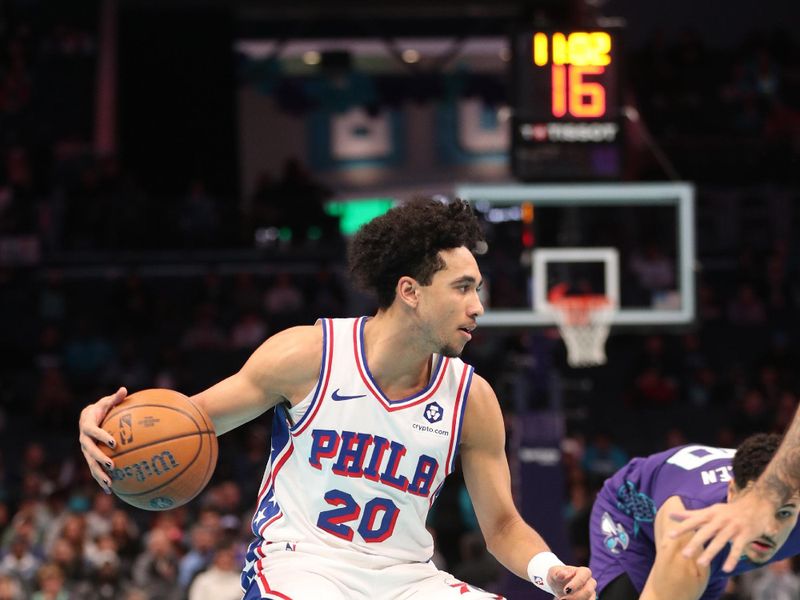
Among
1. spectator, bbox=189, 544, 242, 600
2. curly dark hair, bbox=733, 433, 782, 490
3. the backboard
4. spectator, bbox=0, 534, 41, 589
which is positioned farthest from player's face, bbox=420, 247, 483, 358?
spectator, bbox=0, 534, 41, 589

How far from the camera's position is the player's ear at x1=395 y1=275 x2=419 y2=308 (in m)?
4.87

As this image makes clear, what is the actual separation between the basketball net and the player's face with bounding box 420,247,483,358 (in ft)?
23.1

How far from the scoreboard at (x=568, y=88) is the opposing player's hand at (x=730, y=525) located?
7899 millimetres

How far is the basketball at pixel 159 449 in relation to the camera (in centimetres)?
461

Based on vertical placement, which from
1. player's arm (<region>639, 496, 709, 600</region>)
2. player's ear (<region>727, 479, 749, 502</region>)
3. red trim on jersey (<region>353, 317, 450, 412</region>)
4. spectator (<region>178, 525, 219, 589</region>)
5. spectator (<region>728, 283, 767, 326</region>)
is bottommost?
spectator (<region>178, 525, 219, 589</region>)

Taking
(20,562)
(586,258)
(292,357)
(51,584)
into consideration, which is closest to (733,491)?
(292,357)

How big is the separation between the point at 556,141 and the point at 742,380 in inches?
220

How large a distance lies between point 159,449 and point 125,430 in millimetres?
133

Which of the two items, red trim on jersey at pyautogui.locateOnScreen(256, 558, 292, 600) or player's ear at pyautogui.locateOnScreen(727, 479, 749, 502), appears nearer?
red trim on jersey at pyautogui.locateOnScreen(256, 558, 292, 600)

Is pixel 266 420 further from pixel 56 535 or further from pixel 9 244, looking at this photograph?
pixel 9 244

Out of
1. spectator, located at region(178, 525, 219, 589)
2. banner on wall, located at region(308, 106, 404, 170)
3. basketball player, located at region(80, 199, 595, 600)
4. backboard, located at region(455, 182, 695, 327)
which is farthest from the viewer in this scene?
banner on wall, located at region(308, 106, 404, 170)

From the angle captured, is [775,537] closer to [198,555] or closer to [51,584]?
[198,555]

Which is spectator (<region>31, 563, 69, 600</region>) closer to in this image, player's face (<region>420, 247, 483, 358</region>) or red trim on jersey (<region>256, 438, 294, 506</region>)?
red trim on jersey (<region>256, 438, 294, 506</region>)

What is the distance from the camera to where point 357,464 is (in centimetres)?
475
